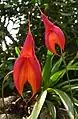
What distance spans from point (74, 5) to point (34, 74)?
1.68 meters

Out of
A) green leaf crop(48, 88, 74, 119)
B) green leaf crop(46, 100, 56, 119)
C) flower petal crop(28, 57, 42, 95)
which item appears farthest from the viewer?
green leaf crop(46, 100, 56, 119)

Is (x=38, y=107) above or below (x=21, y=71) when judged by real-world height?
below

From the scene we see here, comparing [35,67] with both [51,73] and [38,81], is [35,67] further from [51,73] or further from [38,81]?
[51,73]

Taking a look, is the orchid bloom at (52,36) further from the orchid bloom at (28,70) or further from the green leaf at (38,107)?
the green leaf at (38,107)

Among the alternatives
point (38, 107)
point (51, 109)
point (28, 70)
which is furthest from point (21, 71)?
point (51, 109)

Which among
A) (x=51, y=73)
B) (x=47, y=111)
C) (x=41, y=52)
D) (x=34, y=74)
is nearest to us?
(x=34, y=74)

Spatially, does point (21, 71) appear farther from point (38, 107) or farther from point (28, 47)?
point (38, 107)

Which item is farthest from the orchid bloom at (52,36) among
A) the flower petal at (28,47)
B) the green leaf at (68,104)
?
the green leaf at (68,104)

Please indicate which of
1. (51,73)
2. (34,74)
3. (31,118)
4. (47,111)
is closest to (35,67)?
(34,74)

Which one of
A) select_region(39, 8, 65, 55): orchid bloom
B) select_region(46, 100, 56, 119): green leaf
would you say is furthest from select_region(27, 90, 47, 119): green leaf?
select_region(39, 8, 65, 55): orchid bloom

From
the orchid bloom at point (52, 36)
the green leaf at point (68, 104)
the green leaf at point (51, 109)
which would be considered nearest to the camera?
the orchid bloom at point (52, 36)

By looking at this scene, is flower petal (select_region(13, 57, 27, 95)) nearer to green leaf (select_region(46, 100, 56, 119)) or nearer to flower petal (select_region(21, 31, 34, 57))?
flower petal (select_region(21, 31, 34, 57))

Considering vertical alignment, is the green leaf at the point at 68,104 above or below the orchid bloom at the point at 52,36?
below

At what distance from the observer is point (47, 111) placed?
5.55 ft
